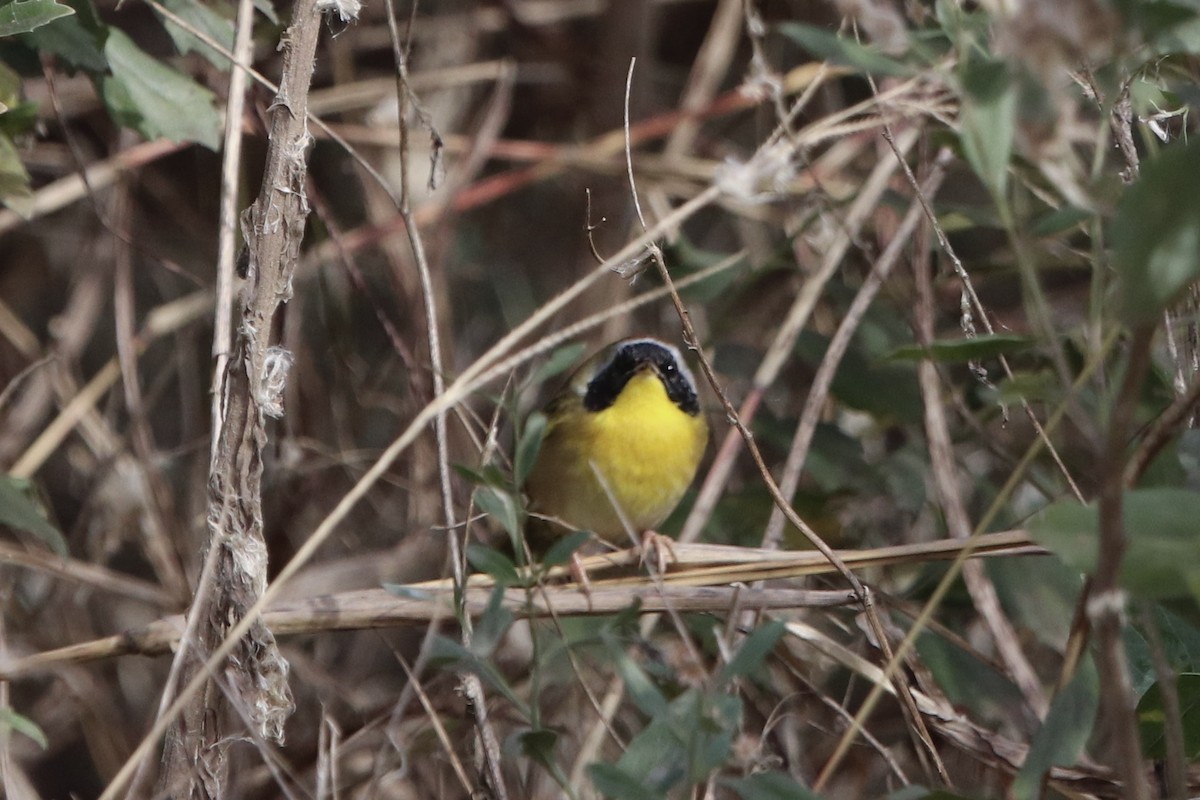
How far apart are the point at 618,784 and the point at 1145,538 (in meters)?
0.45

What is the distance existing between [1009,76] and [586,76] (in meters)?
2.81

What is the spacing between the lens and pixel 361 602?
1.56m

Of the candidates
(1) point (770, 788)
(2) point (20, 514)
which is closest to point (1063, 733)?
(1) point (770, 788)

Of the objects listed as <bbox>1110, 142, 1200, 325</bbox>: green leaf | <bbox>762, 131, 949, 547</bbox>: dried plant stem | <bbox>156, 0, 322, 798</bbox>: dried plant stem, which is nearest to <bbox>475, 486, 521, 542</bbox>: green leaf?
<bbox>156, 0, 322, 798</bbox>: dried plant stem

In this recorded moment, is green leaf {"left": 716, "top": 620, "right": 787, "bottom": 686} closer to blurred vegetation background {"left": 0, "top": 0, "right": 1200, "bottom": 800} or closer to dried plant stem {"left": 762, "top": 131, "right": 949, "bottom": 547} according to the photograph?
blurred vegetation background {"left": 0, "top": 0, "right": 1200, "bottom": 800}

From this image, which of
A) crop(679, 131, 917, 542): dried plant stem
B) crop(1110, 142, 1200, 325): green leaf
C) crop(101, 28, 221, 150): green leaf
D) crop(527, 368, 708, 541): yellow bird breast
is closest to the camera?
crop(1110, 142, 1200, 325): green leaf

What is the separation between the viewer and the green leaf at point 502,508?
1.30 meters

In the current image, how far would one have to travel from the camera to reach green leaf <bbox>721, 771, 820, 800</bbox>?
3.59ft

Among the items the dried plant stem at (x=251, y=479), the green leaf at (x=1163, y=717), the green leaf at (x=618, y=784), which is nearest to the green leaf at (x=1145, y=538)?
the green leaf at (x=618, y=784)

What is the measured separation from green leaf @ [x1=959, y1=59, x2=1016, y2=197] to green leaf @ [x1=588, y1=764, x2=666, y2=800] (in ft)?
1.80

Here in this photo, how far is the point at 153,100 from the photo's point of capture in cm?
189

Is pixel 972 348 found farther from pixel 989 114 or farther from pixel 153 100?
pixel 153 100

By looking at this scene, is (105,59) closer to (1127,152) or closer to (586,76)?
(1127,152)

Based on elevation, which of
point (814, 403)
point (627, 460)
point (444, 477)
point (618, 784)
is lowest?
point (618, 784)
